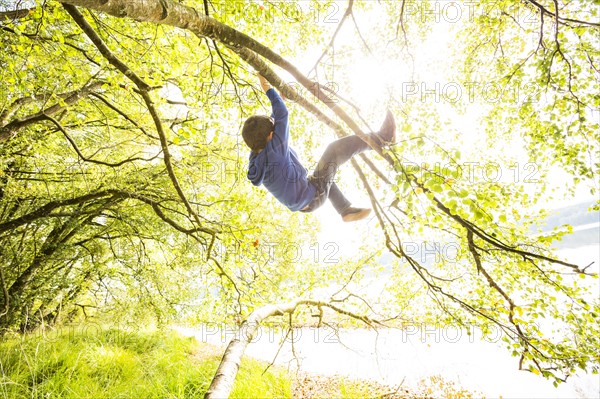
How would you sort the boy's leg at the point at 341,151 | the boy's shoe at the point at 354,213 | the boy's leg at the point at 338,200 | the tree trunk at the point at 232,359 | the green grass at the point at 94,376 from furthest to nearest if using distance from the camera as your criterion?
1. the green grass at the point at 94,376
2. the boy's leg at the point at 338,200
3. the boy's shoe at the point at 354,213
4. the boy's leg at the point at 341,151
5. the tree trunk at the point at 232,359

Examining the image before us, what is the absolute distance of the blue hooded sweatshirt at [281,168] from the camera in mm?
2828

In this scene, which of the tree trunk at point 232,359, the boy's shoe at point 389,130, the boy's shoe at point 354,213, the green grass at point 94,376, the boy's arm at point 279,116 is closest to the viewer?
the tree trunk at point 232,359

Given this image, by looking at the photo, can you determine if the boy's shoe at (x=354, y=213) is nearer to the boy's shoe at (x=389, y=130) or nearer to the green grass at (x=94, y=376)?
the boy's shoe at (x=389, y=130)

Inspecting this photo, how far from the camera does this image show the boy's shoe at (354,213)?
337 centimetres

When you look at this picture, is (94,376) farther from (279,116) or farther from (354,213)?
(279,116)

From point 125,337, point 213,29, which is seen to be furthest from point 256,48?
point 125,337

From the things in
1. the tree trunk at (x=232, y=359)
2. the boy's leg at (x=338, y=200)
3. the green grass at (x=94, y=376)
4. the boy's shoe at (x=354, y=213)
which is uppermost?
the boy's leg at (x=338, y=200)

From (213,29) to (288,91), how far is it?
2.81ft

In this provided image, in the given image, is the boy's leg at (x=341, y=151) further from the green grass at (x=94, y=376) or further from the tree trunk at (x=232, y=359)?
the green grass at (x=94, y=376)

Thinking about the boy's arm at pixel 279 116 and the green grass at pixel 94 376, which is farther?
the green grass at pixel 94 376

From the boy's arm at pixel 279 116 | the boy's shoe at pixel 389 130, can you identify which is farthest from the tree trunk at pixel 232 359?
the boy's shoe at pixel 389 130

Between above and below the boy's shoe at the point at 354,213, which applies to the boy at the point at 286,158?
above

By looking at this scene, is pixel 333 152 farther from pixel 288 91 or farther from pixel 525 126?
pixel 525 126

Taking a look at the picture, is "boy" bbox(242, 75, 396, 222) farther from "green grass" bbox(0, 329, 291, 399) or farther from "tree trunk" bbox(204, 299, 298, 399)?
"green grass" bbox(0, 329, 291, 399)
